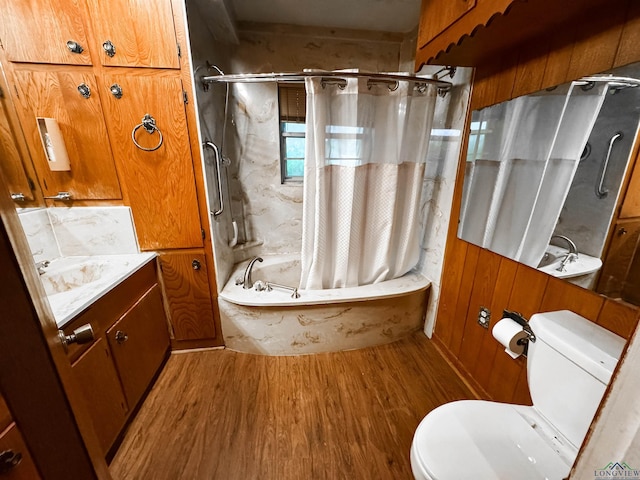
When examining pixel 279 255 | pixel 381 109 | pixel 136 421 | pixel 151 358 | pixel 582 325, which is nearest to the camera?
pixel 582 325

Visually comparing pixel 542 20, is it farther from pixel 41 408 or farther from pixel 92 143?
pixel 92 143

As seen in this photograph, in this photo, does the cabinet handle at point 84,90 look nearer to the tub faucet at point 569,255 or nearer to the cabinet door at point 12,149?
the cabinet door at point 12,149

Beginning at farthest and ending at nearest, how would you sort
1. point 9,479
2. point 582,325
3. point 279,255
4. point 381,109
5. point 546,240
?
point 279,255
point 381,109
point 546,240
point 582,325
point 9,479

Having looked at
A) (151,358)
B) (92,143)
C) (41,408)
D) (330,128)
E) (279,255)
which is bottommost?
(151,358)

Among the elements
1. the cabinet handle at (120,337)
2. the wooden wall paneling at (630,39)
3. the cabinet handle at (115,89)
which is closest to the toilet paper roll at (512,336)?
the wooden wall paneling at (630,39)

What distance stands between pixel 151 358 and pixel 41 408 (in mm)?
1287

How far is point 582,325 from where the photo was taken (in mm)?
902

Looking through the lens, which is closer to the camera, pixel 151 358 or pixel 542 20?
pixel 542 20

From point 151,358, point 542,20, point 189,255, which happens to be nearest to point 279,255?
point 189,255

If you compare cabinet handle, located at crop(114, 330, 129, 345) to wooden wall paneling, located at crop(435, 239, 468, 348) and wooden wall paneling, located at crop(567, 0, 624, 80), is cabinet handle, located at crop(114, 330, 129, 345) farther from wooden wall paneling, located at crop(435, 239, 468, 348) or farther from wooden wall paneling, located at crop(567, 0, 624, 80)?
wooden wall paneling, located at crop(567, 0, 624, 80)

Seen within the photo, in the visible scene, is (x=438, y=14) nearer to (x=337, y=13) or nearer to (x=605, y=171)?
(x=605, y=171)

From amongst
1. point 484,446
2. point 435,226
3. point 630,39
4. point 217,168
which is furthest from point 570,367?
point 217,168

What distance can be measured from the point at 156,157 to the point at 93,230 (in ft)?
1.95

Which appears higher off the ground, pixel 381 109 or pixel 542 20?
pixel 542 20
